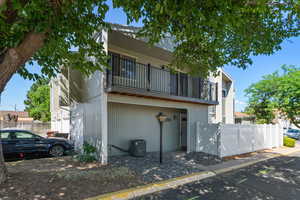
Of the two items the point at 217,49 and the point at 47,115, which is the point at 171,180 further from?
the point at 47,115

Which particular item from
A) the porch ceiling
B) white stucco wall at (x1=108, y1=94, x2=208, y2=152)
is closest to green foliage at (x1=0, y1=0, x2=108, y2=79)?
the porch ceiling

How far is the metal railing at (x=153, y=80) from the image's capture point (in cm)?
832

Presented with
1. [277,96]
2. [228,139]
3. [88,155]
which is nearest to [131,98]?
[88,155]

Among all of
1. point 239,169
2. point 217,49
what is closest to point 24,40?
point 217,49

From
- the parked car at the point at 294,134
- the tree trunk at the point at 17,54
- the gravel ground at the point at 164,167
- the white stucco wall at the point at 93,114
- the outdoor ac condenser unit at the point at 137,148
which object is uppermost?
the tree trunk at the point at 17,54

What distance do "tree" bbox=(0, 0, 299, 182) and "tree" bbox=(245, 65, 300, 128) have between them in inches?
447

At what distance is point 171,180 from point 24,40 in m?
5.50

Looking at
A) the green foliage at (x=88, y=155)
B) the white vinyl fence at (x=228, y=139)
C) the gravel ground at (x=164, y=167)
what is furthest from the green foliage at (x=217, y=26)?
the green foliage at (x=88, y=155)

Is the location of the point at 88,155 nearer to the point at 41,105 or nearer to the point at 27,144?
the point at 27,144

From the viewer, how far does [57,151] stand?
9336 mm

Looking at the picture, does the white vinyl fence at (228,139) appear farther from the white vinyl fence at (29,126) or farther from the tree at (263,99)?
the white vinyl fence at (29,126)

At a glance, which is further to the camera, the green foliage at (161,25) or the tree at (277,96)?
the tree at (277,96)

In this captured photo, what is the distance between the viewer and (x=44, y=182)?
485 cm

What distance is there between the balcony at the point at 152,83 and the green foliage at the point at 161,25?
6.62 feet
